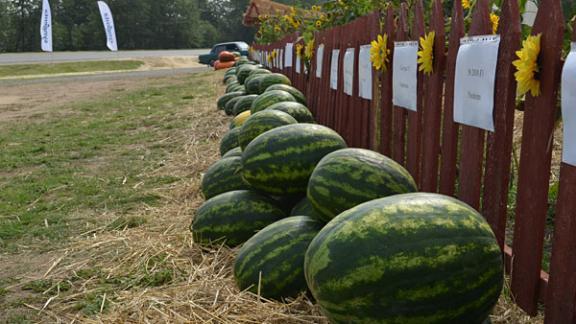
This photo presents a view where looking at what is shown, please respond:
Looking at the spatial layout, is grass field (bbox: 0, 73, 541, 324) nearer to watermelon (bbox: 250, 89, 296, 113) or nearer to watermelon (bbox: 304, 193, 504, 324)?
watermelon (bbox: 304, 193, 504, 324)

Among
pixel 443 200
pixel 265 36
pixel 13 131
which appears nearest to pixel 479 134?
pixel 443 200

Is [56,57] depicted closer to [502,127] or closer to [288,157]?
[288,157]

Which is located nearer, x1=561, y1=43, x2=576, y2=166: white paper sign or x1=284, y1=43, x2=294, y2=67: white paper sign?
x1=561, y1=43, x2=576, y2=166: white paper sign

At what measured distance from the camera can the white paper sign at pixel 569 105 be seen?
6.11ft

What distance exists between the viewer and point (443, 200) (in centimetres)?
206

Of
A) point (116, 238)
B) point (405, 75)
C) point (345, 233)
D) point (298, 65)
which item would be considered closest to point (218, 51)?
point (298, 65)

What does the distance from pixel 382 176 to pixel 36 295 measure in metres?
2.09

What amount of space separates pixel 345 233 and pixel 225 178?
1.98 meters

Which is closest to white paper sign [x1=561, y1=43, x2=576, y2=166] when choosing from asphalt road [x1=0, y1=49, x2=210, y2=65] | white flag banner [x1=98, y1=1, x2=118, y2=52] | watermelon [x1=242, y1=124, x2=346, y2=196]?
watermelon [x1=242, y1=124, x2=346, y2=196]

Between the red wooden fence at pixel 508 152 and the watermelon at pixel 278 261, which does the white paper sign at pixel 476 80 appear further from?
the watermelon at pixel 278 261

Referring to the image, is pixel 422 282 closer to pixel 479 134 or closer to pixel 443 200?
pixel 443 200

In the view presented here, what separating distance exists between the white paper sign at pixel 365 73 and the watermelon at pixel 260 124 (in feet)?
2.04

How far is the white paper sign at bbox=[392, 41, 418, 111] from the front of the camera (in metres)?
3.23

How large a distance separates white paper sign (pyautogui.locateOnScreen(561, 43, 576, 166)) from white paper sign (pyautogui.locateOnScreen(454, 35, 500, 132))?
450 millimetres
